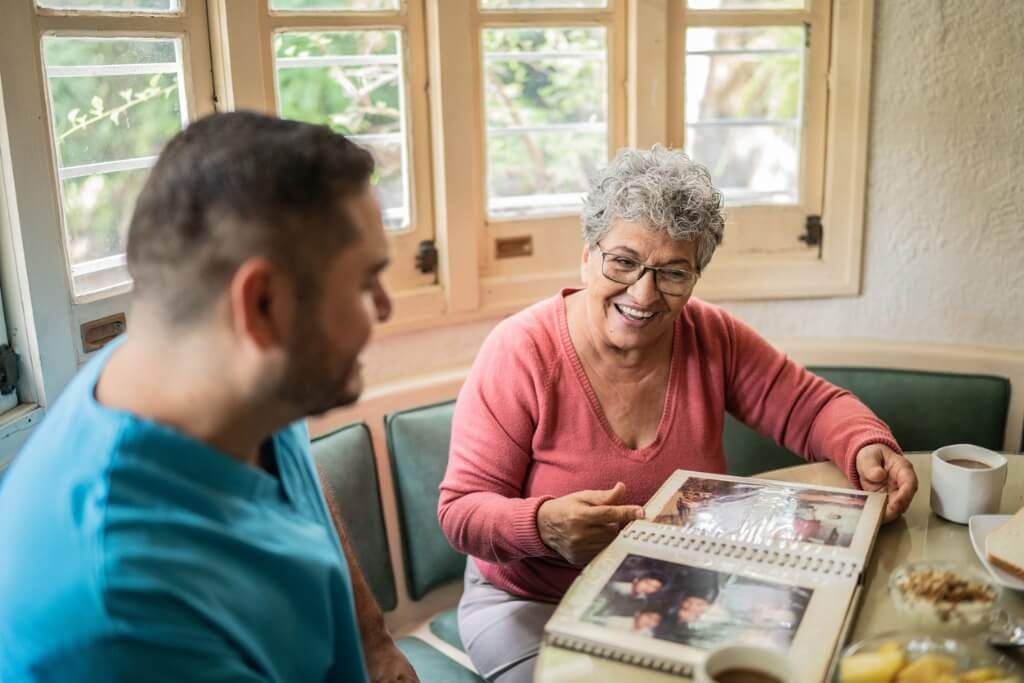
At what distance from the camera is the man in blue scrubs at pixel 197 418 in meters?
0.87

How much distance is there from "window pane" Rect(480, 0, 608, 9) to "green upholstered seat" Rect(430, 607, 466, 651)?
1.34m

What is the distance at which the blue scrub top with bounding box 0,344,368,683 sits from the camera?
863 mm

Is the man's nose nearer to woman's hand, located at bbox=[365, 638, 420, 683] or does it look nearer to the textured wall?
woman's hand, located at bbox=[365, 638, 420, 683]

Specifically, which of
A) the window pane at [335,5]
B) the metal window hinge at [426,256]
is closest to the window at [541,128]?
the metal window hinge at [426,256]

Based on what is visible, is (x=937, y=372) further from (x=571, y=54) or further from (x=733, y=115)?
(x=571, y=54)

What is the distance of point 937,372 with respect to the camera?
7.59 feet

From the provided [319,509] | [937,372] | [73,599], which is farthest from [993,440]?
[73,599]

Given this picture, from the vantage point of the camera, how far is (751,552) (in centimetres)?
130

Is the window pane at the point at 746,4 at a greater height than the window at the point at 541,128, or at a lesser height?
greater

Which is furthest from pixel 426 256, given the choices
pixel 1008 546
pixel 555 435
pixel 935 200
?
pixel 1008 546

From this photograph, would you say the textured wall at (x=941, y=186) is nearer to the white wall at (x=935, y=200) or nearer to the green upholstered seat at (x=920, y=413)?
the white wall at (x=935, y=200)

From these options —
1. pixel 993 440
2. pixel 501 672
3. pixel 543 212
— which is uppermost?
pixel 543 212

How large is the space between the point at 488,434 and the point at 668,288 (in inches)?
15.5

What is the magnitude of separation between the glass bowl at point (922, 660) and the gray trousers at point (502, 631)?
0.76 m
